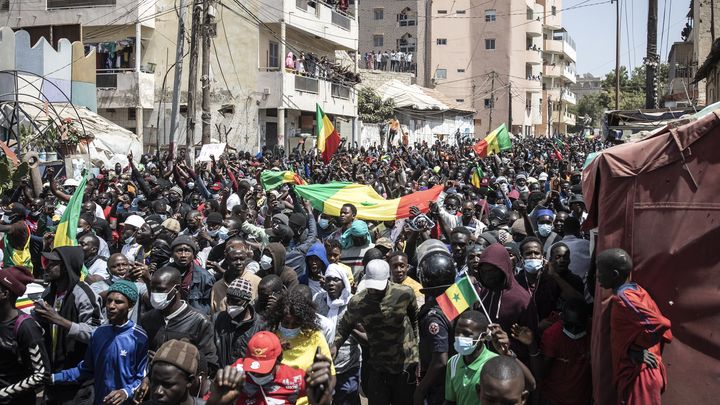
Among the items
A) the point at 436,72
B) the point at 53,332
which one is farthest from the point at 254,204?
the point at 436,72

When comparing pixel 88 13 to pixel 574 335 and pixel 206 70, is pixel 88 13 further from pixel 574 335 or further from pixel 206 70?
pixel 574 335

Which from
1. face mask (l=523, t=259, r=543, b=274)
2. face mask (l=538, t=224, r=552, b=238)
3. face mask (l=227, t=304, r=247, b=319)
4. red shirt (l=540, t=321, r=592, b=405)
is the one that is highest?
face mask (l=538, t=224, r=552, b=238)

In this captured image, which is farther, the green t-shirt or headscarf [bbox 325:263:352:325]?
headscarf [bbox 325:263:352:325]

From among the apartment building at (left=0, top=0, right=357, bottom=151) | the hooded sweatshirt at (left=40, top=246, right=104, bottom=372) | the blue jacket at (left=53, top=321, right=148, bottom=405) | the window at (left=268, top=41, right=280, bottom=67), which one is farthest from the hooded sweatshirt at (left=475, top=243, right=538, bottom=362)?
the window at (left=268, top=41, right=280, bottom=67)

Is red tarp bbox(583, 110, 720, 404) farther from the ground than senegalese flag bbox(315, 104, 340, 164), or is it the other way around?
senegalese flag bbox(315, 104, 340, 164)

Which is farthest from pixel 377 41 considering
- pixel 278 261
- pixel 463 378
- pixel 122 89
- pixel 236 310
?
pixel 463 378

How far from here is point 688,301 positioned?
14.5 feet

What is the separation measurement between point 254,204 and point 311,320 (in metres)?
6.97

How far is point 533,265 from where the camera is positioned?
→ 19.7ft

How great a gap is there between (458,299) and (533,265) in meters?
1.49

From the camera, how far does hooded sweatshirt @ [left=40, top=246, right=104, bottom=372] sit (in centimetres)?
509

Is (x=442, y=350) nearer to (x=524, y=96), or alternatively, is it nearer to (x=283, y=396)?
(x=283, y=396)

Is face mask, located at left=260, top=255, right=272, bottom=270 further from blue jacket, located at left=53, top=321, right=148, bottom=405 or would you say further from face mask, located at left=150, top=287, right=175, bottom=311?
blue jacket, located at left=53, top=321, right=148, bottom=405

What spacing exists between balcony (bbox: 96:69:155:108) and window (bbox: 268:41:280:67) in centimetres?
472
